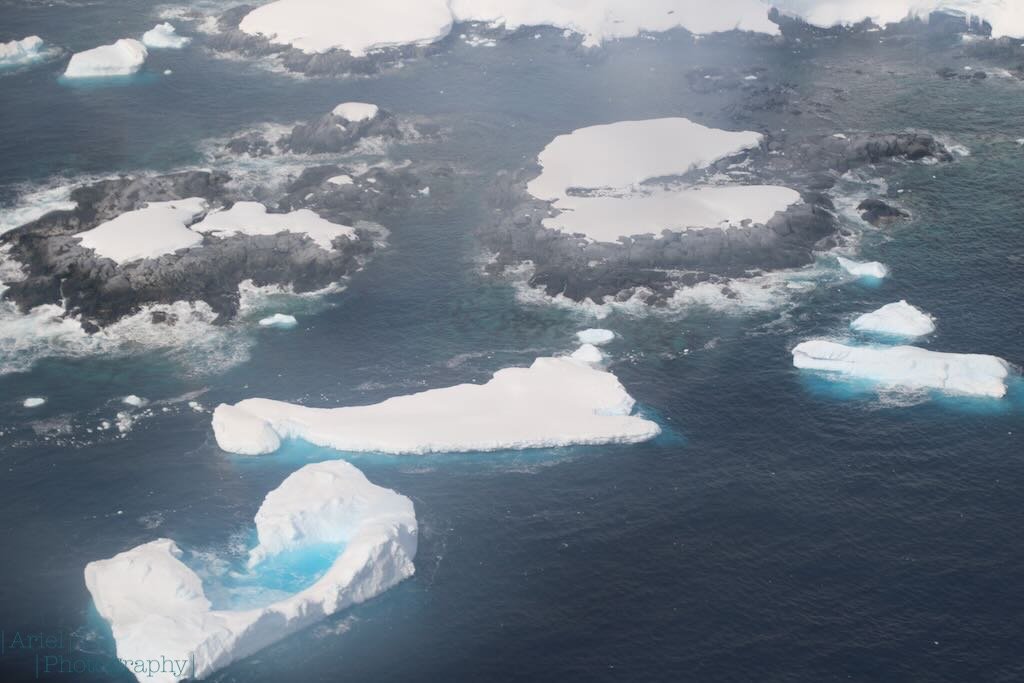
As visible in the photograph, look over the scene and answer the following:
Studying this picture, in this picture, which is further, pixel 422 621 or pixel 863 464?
pixel 863 464

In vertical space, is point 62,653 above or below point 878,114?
below

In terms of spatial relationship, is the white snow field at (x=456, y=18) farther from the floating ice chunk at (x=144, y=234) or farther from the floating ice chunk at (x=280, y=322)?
the floating ice chunk at (x=280, y=322)

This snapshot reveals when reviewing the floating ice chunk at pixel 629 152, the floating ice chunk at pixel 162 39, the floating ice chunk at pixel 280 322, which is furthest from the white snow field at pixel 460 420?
the floating ice chunk at pixel 162 39

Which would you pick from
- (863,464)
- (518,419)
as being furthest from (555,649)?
(863,464)

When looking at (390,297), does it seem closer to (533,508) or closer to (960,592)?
(533,508)

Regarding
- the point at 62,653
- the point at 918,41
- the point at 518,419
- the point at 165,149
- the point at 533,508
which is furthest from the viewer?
the point at 918,41

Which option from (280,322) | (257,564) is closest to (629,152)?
(280,322)

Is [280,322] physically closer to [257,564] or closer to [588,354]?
[588,354]
